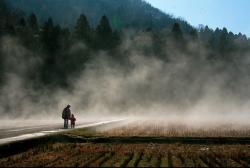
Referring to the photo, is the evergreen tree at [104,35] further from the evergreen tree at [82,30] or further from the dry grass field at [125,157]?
the dry grass field at [125,157]

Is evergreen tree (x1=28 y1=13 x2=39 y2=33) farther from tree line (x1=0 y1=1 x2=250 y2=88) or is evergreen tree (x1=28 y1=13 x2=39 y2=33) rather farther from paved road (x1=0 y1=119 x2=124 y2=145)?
paved road (x1=0 y1=119 x2=124 y2=145)

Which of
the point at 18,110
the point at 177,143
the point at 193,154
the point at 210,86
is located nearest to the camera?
the point at 193,154

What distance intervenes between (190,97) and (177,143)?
273 ft

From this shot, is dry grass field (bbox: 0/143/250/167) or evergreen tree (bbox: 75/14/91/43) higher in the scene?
evergreen tree (bbox: 75/14/91/43)

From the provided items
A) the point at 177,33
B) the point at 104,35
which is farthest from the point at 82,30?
the point at 177,33

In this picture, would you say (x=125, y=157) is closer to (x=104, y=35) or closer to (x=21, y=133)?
(x=21, y=133)

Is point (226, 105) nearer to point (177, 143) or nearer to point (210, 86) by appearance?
point (210, 86)

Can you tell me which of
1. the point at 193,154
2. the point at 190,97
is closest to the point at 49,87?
the point at 190,97

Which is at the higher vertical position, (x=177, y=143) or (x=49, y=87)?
(x=49, y=87)

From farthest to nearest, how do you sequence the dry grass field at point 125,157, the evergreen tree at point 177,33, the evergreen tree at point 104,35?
the evergreen tree at point 177,33, the evergreen tree at point 104,35, the dry grass field at point 125,157

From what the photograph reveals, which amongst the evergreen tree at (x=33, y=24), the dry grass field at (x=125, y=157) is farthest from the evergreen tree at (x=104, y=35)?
the dry grass field at (x=125, y=157)

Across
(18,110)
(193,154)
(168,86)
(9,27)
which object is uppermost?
(9,27)

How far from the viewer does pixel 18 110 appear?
6775 centimetres

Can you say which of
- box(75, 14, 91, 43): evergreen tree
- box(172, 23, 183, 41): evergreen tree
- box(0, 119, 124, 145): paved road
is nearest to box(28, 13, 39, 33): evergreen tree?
box(75, 14, 91, 43): evergreen tree
